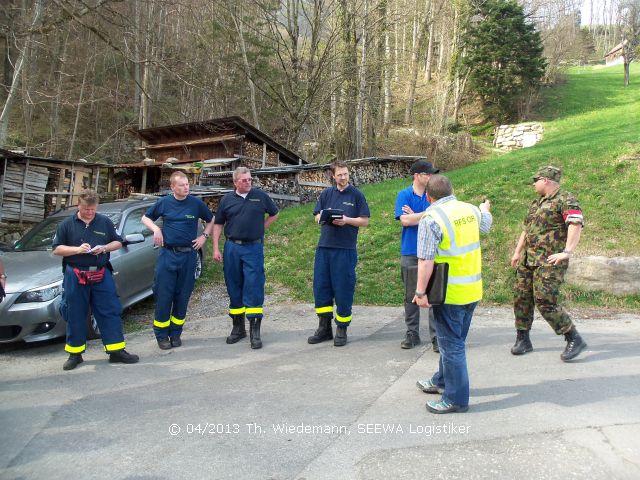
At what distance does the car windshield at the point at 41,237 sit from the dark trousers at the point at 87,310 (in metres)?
2.03

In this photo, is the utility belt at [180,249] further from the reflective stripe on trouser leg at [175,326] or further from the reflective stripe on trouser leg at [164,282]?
the reflective stripe on trouser leg at [175,326]

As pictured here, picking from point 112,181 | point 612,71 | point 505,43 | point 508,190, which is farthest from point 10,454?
point 612,71

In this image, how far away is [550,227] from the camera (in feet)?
15.9

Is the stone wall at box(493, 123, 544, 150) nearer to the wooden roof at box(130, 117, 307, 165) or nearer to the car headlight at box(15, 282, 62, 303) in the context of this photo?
the wooden roof at box(130, 117, 307, 165)

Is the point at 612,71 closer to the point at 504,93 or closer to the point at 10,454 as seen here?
the point at 504,93

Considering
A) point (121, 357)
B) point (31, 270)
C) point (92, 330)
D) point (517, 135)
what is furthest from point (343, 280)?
point (517, 135)

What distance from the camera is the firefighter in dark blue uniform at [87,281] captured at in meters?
5.29

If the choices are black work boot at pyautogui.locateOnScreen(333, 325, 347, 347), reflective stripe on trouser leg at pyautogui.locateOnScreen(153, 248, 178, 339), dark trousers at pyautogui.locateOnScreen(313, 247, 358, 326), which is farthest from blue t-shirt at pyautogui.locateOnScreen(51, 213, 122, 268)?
black work boot at pyautogui.locateOnScreen(333, 325, 347, 347)

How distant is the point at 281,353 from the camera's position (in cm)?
562

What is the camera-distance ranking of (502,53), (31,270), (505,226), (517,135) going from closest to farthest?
(31,270), (505,226), (517,135), (502,53)

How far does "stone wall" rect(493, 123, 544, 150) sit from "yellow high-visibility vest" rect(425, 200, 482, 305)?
24792 mm

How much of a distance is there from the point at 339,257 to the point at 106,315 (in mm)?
2565

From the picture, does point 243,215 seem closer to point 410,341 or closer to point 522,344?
point 410,341

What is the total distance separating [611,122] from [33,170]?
24273 mm
